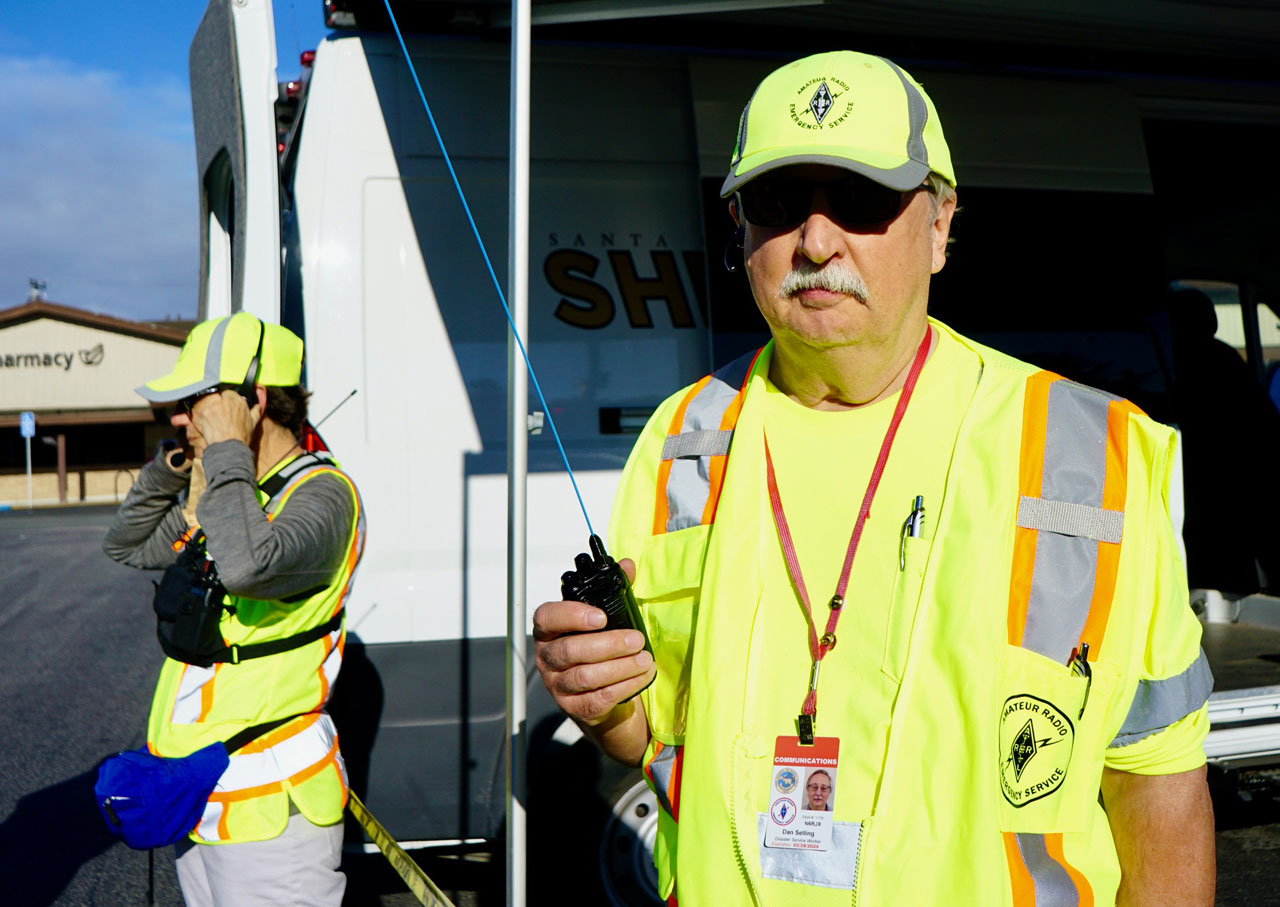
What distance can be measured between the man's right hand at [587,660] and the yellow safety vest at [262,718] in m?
1.16

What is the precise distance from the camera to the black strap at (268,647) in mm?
2236

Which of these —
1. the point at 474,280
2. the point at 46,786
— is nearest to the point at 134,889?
the point at 46,786

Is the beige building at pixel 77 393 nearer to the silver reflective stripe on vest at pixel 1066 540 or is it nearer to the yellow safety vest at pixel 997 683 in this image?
the yellow safety vest at pixel 997 683

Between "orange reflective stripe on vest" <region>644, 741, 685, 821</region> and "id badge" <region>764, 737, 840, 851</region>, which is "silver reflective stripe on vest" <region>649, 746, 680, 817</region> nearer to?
"orange reflective stripe on vest" <region>644, 741, 685, 821</region>

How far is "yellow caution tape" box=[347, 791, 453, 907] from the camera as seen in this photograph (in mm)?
2400

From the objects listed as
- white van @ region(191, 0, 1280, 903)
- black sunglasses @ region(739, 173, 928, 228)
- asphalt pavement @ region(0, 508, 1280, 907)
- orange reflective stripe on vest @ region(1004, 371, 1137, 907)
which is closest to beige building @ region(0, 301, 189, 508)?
asphalt pavement @ region(0, 508, 1280, 907)

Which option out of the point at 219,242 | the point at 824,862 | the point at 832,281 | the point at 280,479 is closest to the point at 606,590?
the point at 824,862

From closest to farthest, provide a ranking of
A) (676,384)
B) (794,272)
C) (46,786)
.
A: (794,272)
(676,384)
(46,786)

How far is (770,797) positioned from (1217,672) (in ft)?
11.4

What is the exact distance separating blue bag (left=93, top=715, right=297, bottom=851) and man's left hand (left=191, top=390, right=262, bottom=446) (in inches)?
28.1

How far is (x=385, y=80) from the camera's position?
3.06m

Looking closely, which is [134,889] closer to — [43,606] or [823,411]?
[823,411]

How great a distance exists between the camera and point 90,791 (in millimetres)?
4773

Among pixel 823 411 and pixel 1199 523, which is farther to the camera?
pixel 1199 523
